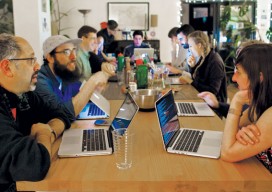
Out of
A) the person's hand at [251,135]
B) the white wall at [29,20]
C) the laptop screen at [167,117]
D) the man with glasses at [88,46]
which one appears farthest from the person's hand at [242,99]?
the white wall at [29,20]

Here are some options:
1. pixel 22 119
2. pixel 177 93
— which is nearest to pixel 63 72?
pixel 22 119

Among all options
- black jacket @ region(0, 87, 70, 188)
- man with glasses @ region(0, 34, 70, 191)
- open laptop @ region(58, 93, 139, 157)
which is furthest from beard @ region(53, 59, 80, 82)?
black jacket @ region(0, 87, 70, 188)

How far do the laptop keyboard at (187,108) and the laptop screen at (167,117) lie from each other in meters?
0.44

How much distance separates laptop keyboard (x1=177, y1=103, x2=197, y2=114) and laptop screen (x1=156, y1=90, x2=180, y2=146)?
44 centimetres

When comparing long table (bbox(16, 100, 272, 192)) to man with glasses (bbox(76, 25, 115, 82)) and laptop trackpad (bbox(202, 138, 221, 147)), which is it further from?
man with glasses (bbox(76, 25, 115, 82))

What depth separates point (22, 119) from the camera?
78.6 inches

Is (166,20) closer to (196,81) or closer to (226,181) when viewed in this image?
(196,81)

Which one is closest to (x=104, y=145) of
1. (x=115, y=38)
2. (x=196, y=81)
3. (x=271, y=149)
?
(x=271, y=149)

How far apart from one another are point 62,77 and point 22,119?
88 centimetres

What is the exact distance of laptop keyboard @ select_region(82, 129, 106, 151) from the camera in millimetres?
1685

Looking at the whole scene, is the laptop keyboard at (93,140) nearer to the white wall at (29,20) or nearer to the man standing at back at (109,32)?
the white wall at (29,20)

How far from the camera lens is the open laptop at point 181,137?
64.4 inches

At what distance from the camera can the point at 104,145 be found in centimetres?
171

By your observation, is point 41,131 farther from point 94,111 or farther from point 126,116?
point 94,111
